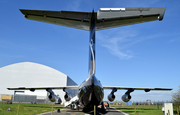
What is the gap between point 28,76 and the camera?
39.7 meters

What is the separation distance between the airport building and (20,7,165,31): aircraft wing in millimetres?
33697

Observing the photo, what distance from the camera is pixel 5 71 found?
39031 mm

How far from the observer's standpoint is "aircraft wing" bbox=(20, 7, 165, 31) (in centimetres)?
695

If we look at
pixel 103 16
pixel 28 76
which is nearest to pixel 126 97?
pixel 103 16

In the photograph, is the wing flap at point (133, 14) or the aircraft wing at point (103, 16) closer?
the wing flap at point (133, 14)

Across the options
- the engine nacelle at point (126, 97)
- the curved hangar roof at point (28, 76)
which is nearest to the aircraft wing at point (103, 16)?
the engine nacelle at point (126, 97)

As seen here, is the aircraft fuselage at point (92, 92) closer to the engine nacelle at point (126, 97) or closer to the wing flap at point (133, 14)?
the wing flap at point (133, 14)

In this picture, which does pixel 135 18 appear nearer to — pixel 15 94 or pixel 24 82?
pixel 24 82

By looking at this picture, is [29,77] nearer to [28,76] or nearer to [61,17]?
[28,76]

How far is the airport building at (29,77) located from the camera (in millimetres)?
38406

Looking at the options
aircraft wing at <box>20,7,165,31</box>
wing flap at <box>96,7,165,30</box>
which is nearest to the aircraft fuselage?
wing flap at <box>96,7,165,30</box>

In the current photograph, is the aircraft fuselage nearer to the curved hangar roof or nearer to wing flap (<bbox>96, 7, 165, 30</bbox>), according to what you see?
wing flap (<bbox>96, 7, 165, 30</bbox>)

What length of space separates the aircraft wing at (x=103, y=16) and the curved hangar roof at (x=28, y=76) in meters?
33.7

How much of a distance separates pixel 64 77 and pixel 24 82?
37.1ft
